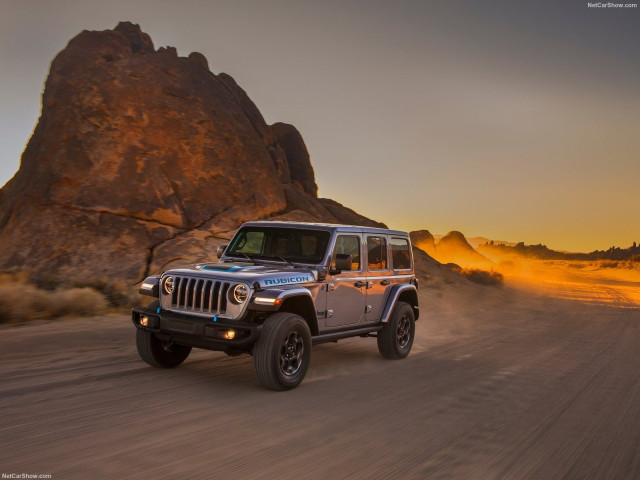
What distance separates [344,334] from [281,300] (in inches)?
66.8

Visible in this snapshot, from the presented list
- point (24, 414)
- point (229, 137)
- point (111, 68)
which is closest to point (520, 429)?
point (24, 414)

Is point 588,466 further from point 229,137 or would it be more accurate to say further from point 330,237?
point 229,137

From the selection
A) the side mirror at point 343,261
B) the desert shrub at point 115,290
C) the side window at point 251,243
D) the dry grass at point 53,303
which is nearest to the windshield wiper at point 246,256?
the side window at point 251,243

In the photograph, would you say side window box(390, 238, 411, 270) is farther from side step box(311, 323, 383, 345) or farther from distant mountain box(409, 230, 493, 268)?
distant mountain box(409, 230, 493, 268)

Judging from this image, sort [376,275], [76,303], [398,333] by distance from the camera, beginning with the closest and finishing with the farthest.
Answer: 1. [376,275]
2. [398,333]
3. [76,303]

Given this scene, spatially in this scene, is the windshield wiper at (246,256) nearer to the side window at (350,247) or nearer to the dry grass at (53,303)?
the side window at (350,247)

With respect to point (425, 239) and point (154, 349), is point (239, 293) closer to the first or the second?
point (154, 349)

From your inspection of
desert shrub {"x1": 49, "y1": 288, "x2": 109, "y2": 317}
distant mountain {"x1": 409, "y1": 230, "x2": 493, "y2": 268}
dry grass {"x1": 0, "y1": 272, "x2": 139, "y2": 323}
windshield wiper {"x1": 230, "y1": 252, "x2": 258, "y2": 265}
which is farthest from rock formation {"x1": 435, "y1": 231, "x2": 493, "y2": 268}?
windshield wiper {"x1": 230, "y1": 252, "x2": 258, "y2": 265}

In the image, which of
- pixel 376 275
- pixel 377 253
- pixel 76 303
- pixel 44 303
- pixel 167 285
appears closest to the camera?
pixel 167 285

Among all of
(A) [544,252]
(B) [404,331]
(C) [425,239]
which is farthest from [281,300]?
(A) [544,252]

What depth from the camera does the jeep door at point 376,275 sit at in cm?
842

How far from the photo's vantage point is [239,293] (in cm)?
644

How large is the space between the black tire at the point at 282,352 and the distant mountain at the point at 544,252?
128 metres

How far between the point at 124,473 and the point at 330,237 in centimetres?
438
